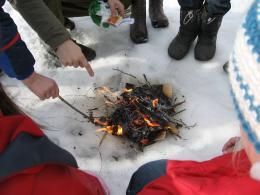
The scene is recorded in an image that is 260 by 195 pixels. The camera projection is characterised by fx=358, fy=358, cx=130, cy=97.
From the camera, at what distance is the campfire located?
188cm

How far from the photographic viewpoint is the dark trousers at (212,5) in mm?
2041

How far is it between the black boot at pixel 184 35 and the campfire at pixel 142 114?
0.99 feet

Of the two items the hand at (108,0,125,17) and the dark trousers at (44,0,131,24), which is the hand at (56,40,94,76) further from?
the dark trousers at (44,0,131,24)

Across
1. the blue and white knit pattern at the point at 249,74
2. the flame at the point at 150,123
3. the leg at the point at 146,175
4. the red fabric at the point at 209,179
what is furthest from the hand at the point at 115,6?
the blue and white knit pattern at the point at 249,74

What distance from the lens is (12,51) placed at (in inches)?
55.6

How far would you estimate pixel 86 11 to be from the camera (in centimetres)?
234

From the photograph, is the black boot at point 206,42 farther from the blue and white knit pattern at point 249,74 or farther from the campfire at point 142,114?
the blue and white knit pattern at point 249,74

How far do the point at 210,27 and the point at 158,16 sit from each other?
44 centimetres

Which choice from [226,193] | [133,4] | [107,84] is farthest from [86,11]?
[226,193]

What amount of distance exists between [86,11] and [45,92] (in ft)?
3.07

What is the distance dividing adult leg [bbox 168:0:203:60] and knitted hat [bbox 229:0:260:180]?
1.42 metres

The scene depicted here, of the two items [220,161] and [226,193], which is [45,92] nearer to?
[220,161]

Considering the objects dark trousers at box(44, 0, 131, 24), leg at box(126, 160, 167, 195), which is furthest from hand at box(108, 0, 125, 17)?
leg at box(126, 160, 167, 195)

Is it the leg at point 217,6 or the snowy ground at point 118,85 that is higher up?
the leg at point 217,6
